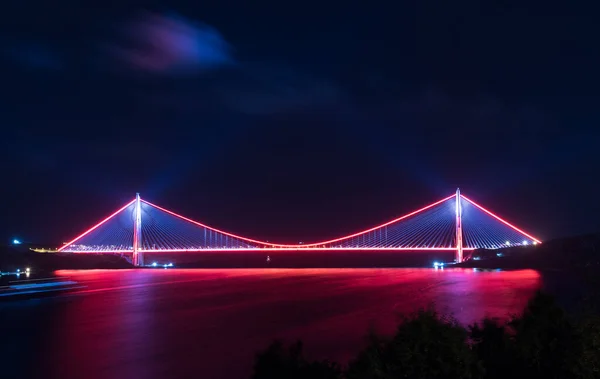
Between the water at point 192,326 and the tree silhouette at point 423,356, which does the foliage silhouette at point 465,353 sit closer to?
the tree silhouette at point 423,356

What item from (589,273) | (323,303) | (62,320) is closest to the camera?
(589,273)

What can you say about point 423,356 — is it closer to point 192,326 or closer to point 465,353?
point 465,353

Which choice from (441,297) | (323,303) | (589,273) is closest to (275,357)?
(589,273)

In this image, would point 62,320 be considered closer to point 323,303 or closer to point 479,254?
point 323,303

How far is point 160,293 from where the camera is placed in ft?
94.1

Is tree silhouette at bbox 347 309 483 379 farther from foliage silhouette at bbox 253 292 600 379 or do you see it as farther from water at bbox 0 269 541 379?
water at bbox 0 269 541 379

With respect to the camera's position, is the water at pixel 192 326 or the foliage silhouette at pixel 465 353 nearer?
the foliage silhouette at pixel 465 353

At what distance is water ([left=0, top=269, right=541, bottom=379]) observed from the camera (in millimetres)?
10727

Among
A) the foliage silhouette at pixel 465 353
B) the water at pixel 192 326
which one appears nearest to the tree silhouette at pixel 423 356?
the foliage silhouette at pixel 465 353

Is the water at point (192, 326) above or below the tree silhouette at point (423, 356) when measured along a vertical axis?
below

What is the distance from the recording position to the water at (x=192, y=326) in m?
10.7

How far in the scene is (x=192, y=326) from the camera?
632 inches

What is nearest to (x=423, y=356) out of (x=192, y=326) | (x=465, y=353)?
(x=465, y=353)

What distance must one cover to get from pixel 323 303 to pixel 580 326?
18.5m
